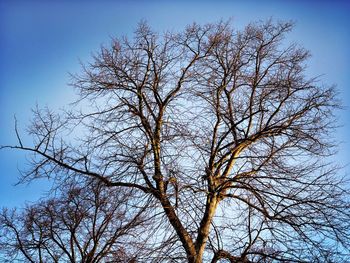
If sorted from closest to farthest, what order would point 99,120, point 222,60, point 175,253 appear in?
point 175,253
point 99,120
point 222,60

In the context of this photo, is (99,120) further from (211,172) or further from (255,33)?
(255,33)

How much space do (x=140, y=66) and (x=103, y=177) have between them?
2.42 m

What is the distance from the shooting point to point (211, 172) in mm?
7047

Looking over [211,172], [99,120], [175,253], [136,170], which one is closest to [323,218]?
[211,172]

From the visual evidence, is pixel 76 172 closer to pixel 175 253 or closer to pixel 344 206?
pixel 175 253

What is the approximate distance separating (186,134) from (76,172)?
2258mm

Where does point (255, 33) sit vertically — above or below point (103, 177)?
above

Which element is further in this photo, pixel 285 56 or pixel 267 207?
pixel 285 56

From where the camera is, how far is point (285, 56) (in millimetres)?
8578

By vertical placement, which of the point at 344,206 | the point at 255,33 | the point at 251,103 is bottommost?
the point at 344,206

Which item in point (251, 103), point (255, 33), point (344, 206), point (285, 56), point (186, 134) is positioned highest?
point (255, 33)

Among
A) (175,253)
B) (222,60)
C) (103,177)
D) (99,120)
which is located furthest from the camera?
(222,60)

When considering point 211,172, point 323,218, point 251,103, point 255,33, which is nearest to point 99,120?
point 211,172

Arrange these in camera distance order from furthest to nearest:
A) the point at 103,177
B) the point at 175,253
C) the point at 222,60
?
1. the point at 222,60
2. the point at 103,177
3. the point at 175,253
